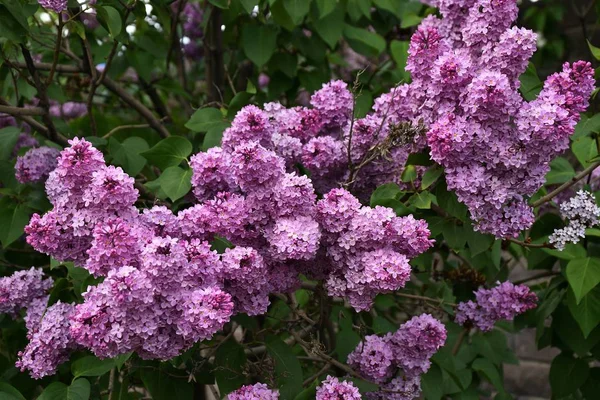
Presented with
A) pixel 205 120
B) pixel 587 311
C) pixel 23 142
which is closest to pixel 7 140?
pixel 23 142

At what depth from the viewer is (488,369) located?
2.69 meters

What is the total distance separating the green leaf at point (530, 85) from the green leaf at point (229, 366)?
95 cm

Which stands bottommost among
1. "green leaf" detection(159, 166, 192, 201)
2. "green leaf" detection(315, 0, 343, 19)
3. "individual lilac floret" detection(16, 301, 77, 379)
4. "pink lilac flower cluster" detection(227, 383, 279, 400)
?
"pink lilac flower cluster" detection(227, 383, 279, 400)

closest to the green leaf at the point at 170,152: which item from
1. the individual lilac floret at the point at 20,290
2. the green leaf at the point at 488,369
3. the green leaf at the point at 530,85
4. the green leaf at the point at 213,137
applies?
the green leaf at the point at 213,137

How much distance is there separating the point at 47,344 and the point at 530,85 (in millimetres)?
1312

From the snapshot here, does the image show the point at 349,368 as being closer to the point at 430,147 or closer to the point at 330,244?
the point at 330,244

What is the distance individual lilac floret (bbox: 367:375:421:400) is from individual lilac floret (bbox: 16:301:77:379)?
2.42 feet

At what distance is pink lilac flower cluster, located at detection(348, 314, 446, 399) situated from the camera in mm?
1914

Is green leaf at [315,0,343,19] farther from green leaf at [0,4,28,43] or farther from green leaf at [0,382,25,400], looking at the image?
green leaf at [0,382,25,400]

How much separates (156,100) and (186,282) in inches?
68.6

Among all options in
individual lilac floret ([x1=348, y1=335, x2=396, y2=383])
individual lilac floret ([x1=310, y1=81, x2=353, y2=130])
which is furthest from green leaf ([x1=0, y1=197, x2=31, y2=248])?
individual lilac floret ([x1=348, y1=335, x2=396, y2=383])

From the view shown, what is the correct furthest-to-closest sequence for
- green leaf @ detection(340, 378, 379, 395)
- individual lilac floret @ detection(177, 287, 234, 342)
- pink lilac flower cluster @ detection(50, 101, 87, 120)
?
pink lilac flower cluster @ detection(50, 101, 87, 120) < green leaf @ detection(340, 378, 379, 395) < individual lilac floret @ detection(177, 287, 234, 342)

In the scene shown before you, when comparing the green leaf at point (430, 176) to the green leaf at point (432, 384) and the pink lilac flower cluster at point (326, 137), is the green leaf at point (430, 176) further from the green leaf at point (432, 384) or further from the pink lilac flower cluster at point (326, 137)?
the green leaf at point (432, 384)

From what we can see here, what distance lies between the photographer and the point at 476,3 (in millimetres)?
1850
